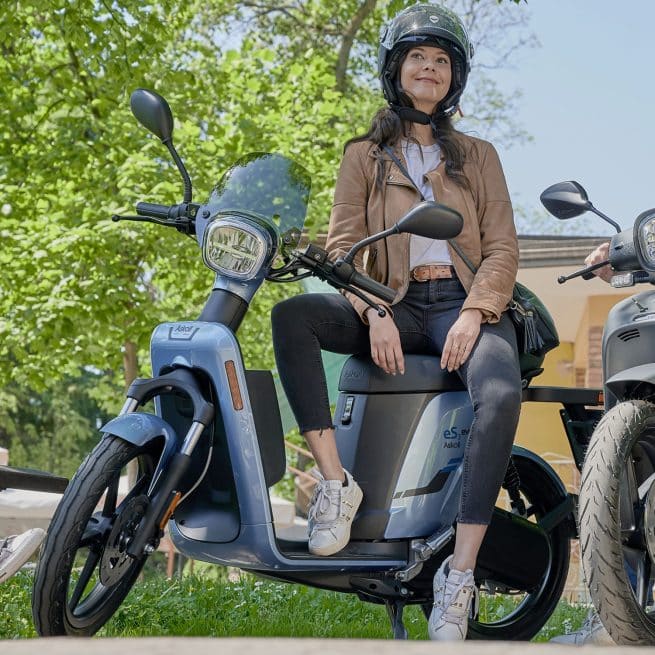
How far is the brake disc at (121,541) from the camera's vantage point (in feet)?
10.0

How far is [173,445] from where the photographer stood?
3.19m

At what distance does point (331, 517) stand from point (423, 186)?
1.14 meters

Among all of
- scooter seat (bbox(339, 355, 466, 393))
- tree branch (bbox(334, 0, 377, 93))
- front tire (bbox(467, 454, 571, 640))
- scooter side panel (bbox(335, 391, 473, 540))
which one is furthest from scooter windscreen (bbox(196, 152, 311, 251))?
tree branch (bbox(334, 0, 377, 93))

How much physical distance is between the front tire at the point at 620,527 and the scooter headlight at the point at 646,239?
0.39 metres

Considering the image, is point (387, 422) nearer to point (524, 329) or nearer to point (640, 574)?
point (524, 329)

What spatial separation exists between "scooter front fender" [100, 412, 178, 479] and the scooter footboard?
114 cm

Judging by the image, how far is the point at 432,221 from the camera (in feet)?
10.6

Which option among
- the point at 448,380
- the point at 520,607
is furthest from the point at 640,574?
the point at 520,607

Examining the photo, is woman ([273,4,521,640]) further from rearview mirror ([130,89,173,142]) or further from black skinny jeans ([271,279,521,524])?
rearview mirror ([130,89,173,142])

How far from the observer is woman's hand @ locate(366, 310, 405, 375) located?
3553mm

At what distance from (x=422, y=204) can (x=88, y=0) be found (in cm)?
650

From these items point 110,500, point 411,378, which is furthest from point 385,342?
point 110,500

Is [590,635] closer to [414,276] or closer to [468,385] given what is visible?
[468,385]

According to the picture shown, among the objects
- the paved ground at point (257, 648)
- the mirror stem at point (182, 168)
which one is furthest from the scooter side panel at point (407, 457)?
the paved ground at point (257, 648)
